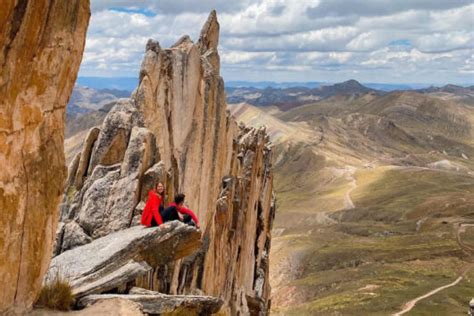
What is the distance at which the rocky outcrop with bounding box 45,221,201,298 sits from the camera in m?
20.5

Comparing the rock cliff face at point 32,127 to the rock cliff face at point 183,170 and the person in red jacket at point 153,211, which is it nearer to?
the person in red jacket at point 153,211

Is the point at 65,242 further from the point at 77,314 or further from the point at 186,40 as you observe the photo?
the point at 186,40

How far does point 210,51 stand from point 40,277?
3625 centimetres

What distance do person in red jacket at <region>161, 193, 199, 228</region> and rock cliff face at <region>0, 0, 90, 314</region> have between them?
7.34m

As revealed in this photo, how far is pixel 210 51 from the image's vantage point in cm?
5103

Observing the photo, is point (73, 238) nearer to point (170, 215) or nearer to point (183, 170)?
point (170, 215)

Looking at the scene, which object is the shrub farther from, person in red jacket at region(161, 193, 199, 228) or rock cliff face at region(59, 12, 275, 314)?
person in red jacket at region(161, 193, 199, 228)

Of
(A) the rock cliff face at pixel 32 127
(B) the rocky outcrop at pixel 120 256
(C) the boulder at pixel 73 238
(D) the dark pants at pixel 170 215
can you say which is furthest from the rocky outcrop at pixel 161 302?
(C) the boulder at pixel 73 238

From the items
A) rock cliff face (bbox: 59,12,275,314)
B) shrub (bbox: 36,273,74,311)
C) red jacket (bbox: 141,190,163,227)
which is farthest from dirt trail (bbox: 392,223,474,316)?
shrub (bbox: 36,273,74,311)

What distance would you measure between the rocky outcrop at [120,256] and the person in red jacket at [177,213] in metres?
0.83

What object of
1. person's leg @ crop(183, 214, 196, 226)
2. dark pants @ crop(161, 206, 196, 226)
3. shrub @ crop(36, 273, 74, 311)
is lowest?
shrub @ crop(36, 273, 74, 311)

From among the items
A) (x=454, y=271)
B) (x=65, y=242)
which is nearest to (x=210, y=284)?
(x=65, y=242)

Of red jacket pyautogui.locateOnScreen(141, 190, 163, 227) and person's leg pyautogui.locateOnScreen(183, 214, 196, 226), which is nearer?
red jacket pyautogui.locateOnScreen(141, 190, 163, 227)

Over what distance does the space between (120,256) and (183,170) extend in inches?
697
